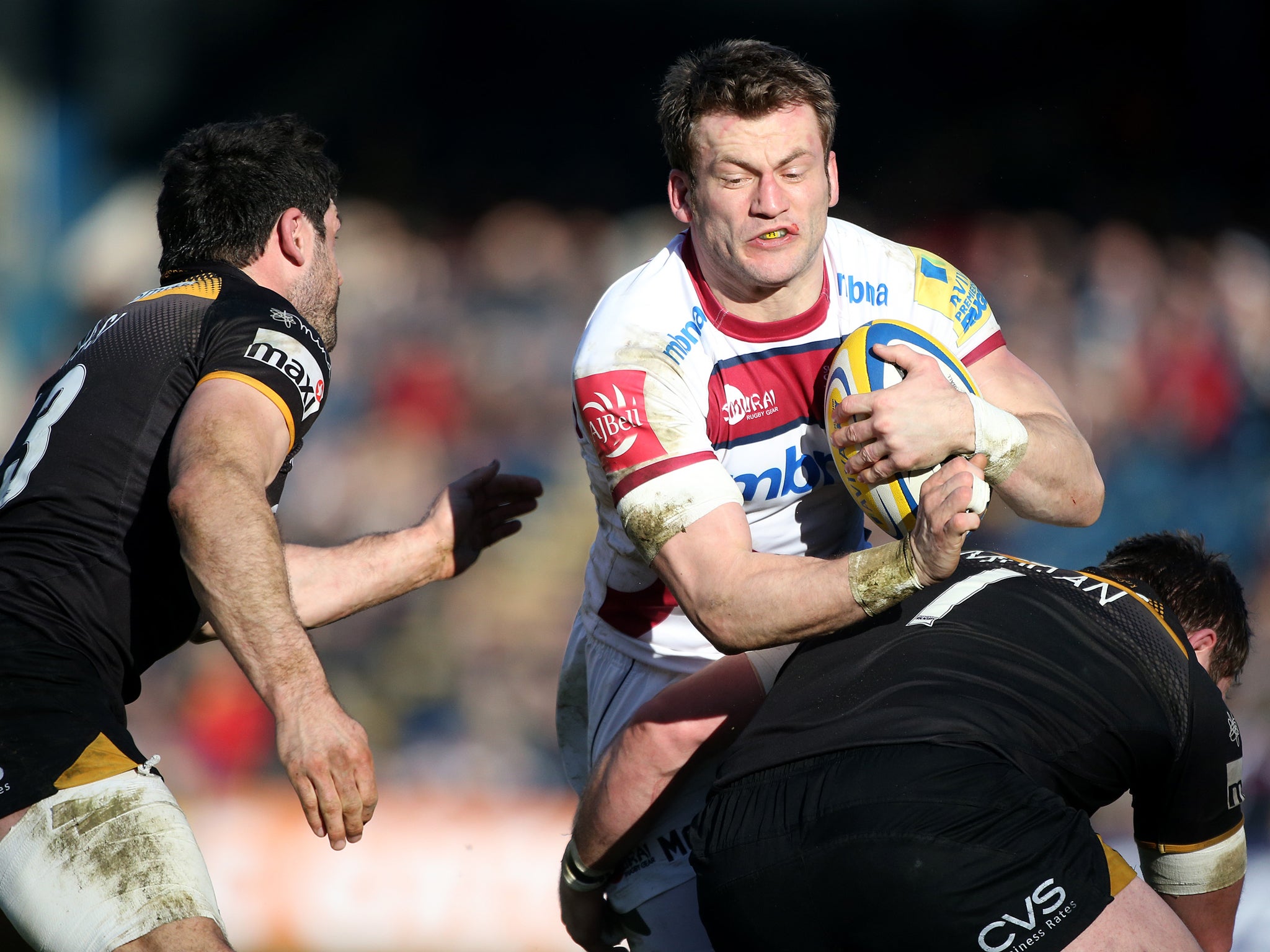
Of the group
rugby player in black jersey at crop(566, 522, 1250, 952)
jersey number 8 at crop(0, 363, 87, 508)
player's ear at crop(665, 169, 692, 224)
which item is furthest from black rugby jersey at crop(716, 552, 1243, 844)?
jersey number 8 at crop(0, 363, 87, 508)

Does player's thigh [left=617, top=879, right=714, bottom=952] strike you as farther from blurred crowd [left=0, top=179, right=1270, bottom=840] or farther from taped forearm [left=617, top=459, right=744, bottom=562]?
blurred crowd [left=0, top=179, right=1270, bottom=840]

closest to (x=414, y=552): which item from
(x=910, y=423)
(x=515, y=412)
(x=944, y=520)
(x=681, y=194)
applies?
(x=681, y=194)

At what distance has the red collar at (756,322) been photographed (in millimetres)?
3139

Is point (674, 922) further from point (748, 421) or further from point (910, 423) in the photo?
point (910, 423)

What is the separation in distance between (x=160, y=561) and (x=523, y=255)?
389cm

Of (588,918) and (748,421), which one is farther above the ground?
(748,421)

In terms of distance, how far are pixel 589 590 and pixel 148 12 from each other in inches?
177

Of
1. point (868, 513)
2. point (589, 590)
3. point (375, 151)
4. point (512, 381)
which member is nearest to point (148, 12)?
point (375, 151)

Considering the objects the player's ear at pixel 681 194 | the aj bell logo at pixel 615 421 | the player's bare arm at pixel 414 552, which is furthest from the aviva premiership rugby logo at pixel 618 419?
the player's bare arm at pixel 414 552

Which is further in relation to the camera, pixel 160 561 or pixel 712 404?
pixel 712 404

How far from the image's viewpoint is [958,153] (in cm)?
679

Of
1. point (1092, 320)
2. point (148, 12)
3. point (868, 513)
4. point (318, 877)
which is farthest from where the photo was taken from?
point (1092, 320)

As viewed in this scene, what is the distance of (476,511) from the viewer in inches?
157

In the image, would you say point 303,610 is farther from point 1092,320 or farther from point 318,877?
point 1092,320
